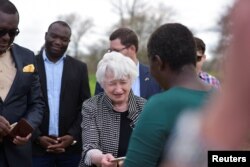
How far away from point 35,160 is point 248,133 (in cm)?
393

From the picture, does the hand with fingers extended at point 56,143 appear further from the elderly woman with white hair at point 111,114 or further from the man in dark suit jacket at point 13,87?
the elderly woman with white hair at point 111,114

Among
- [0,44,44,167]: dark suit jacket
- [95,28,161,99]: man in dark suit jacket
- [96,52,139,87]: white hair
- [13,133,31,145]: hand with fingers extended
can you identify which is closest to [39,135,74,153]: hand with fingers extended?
[0,44,44,167]: dark suit jacket

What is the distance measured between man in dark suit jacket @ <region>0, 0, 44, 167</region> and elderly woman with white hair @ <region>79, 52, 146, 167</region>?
22.4 inches

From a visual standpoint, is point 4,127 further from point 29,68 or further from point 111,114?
point 111,114

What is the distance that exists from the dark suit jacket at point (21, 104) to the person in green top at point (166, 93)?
185 cm

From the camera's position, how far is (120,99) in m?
3.49

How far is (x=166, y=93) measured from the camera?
1.85 metres

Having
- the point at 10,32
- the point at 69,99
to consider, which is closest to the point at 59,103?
the point at 69,99

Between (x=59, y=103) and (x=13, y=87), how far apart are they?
1046 millimetres

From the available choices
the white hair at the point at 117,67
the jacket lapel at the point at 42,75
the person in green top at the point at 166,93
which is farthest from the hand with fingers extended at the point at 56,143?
the person in green top at the point at 166,93

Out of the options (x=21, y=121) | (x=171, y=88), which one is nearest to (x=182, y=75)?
(x=171, y=88)

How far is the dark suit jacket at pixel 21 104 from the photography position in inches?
144

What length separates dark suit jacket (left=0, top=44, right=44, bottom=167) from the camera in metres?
3.65

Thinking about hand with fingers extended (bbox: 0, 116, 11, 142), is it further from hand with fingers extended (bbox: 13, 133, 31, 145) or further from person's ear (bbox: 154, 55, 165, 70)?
person's ear (bbox: 154, 55, 165, 70)
